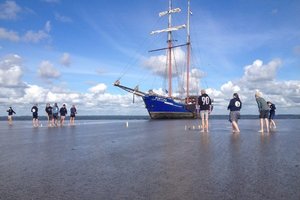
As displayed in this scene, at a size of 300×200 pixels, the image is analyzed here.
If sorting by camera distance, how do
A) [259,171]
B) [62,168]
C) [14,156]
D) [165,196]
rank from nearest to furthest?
[165,196]
[259,171]
[62,168]
[14,156]

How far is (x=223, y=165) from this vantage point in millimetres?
7141

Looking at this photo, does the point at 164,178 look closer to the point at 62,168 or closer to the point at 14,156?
the point at 62,168

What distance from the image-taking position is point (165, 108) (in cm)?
6041

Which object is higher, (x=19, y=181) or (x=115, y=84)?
(x=115, y=84)

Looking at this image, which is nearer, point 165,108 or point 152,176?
point 152,176

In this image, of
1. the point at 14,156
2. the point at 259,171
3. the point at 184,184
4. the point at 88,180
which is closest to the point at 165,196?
the point at 184,184

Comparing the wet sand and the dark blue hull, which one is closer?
the wet sand

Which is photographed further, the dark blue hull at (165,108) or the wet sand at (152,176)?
the dark blue hull at (165,108)

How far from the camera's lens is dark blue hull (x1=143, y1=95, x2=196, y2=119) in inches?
2376

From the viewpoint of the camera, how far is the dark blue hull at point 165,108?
60.3 meters

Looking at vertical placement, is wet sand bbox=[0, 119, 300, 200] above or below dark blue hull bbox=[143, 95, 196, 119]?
below

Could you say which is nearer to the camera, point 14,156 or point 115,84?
point 14,156

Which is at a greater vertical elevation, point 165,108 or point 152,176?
point 165,108

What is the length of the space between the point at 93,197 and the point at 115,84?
5668cm
